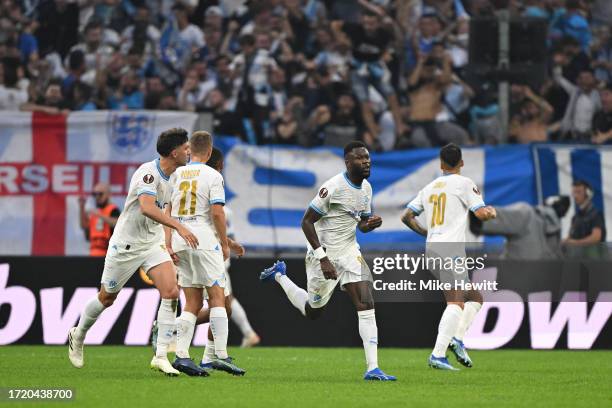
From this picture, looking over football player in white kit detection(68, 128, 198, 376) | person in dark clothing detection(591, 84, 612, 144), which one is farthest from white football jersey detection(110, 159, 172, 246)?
person in dark clothing detection(591, 84, 612, 144)

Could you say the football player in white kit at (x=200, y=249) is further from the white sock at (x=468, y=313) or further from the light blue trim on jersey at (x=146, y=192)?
the white sock at (x=468, y=313)

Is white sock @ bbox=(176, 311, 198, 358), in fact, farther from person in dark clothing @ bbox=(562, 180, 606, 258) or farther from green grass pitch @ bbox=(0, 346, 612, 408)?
person in dark clothing @ bbox=(562, 180, 606, 258)

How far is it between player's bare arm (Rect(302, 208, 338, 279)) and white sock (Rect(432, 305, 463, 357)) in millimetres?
1780

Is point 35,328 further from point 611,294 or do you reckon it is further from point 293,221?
point 611,294

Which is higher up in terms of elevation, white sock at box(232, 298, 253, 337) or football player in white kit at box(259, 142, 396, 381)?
football player in white kit at box(259, 142, 396, 381)

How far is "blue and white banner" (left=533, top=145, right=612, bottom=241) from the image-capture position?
17.5 metres

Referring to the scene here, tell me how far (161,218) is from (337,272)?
5.99 ft

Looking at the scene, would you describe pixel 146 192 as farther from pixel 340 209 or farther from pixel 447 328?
pixel 447 328

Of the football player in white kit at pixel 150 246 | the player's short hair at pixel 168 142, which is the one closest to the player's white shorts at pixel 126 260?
the football player in white kit at pixel 150 246

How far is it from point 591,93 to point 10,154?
367 inches

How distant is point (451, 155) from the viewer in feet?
41.6

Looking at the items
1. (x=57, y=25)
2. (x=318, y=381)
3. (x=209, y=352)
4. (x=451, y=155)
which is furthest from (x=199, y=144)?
(x=57, y=25)

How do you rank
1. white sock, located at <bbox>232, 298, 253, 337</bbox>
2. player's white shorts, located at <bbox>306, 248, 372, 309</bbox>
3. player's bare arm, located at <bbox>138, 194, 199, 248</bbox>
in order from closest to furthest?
player's bare arm, located at <bbox>138, 194, 199, 248</bbox>, player's white shorts, located at <bbox>306, 248, 372, 309</bbox>, white sock, located at <bbox>232, 298, 253, 337</bbox>

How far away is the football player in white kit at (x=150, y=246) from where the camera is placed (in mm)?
11023
